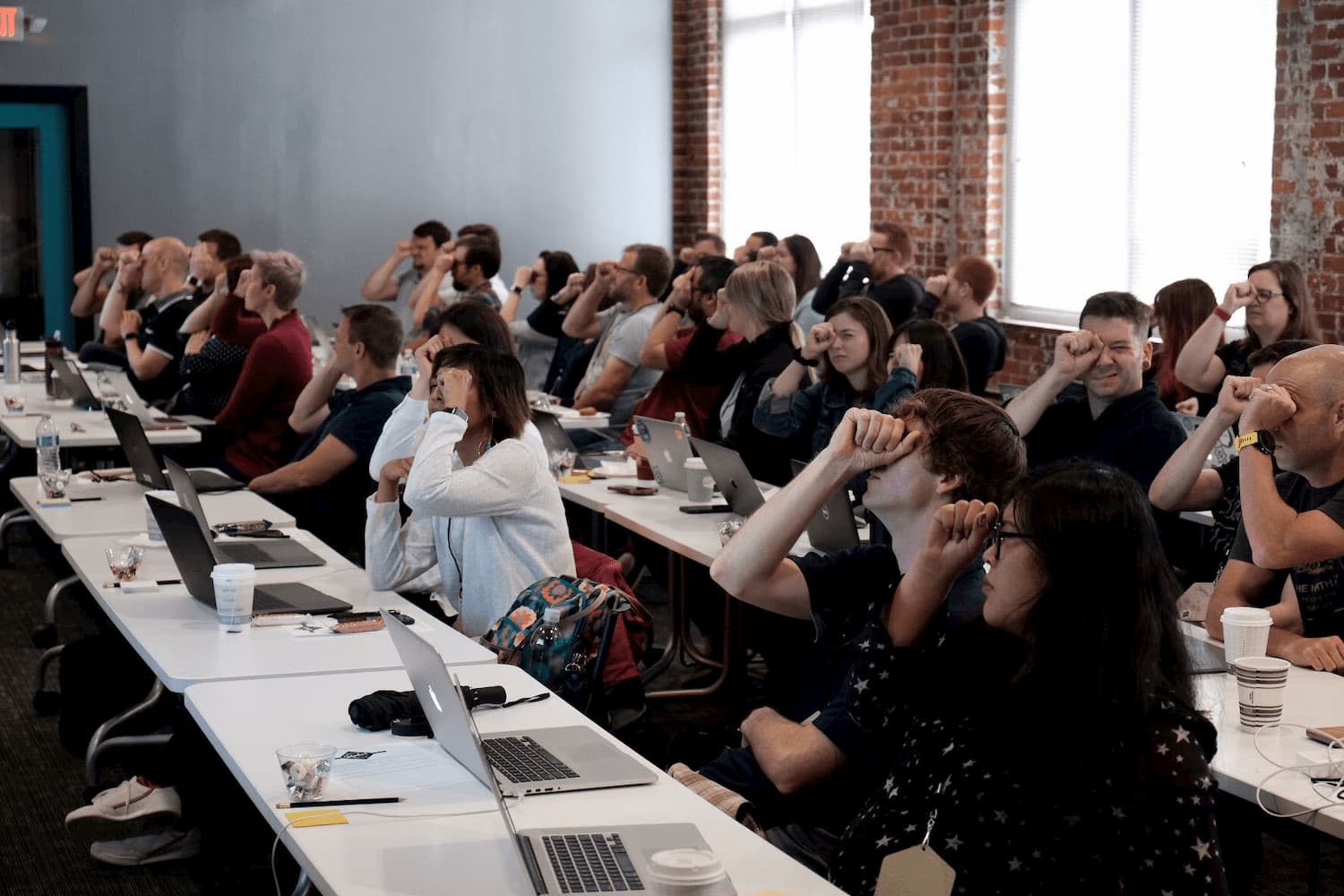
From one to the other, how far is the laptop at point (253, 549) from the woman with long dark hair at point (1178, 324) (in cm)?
353

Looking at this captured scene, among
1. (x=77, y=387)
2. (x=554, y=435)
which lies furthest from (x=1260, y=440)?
(x=77, y=387)

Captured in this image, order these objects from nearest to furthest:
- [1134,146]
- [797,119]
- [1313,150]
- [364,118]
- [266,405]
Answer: [1313,150] → [266,405] → [1134,146] → [797,119] → [364,118]

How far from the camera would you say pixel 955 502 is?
257cm

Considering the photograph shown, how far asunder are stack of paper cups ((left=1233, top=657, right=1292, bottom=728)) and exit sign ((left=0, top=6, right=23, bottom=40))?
10337 mm

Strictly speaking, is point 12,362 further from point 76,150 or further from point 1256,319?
point 1256,319

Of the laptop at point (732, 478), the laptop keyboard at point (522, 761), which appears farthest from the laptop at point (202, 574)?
the laptop at point (732, 478)

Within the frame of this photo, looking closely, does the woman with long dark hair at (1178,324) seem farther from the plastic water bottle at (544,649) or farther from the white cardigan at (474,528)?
the plastic water bottle at (544,649)

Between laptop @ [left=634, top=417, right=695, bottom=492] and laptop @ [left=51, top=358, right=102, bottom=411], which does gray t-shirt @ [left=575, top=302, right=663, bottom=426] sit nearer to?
laptop @ [left=634, top=417, right=695, bottom=492]

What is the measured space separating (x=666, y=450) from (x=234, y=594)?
88.2 inches

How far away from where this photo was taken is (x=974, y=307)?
7867 mm

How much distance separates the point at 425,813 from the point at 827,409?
3358 millimetres

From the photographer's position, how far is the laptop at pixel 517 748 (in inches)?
99.0

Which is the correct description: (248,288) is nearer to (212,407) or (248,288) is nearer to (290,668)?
(212,407)

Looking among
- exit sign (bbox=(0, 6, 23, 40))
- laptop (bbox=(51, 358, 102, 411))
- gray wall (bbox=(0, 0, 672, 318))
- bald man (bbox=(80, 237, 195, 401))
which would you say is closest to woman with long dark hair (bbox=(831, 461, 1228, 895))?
laptop (bbox=(51, 358, 102, 411))
